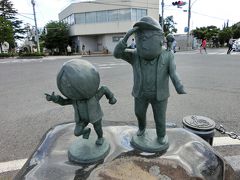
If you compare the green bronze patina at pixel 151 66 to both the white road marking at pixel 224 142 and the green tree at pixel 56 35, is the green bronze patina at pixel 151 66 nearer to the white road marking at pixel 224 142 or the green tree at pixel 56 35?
the white road marking at pixel 224 142

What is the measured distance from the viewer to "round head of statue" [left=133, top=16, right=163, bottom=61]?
5.27 feet

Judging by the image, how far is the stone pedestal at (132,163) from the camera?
1693 millimetres

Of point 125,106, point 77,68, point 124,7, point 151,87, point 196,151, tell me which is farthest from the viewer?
point 124,7

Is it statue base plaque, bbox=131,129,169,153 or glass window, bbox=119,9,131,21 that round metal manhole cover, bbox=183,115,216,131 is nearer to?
statue base plaque, bbox=131,129,169,153

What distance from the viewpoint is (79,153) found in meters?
1.84

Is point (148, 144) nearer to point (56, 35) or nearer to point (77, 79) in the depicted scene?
point (77, 79)

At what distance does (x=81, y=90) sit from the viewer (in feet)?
5.18

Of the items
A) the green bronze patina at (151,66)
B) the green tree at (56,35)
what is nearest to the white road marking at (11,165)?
the green bronze patina at (151,66)

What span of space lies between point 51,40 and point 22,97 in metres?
28.9

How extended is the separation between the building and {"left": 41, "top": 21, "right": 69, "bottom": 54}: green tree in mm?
1329

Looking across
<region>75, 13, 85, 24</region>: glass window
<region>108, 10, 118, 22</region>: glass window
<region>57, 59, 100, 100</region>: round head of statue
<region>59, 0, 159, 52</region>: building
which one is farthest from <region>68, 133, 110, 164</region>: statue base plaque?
<region>75, 13, 85, 24</region>: glass window

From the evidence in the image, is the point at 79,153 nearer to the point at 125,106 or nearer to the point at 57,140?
the point at 57,140

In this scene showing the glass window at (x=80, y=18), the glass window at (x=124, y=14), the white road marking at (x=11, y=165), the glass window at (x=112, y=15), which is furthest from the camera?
the glass window at (x=80, y=18)

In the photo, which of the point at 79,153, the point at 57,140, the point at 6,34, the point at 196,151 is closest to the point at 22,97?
the point at 57,140
